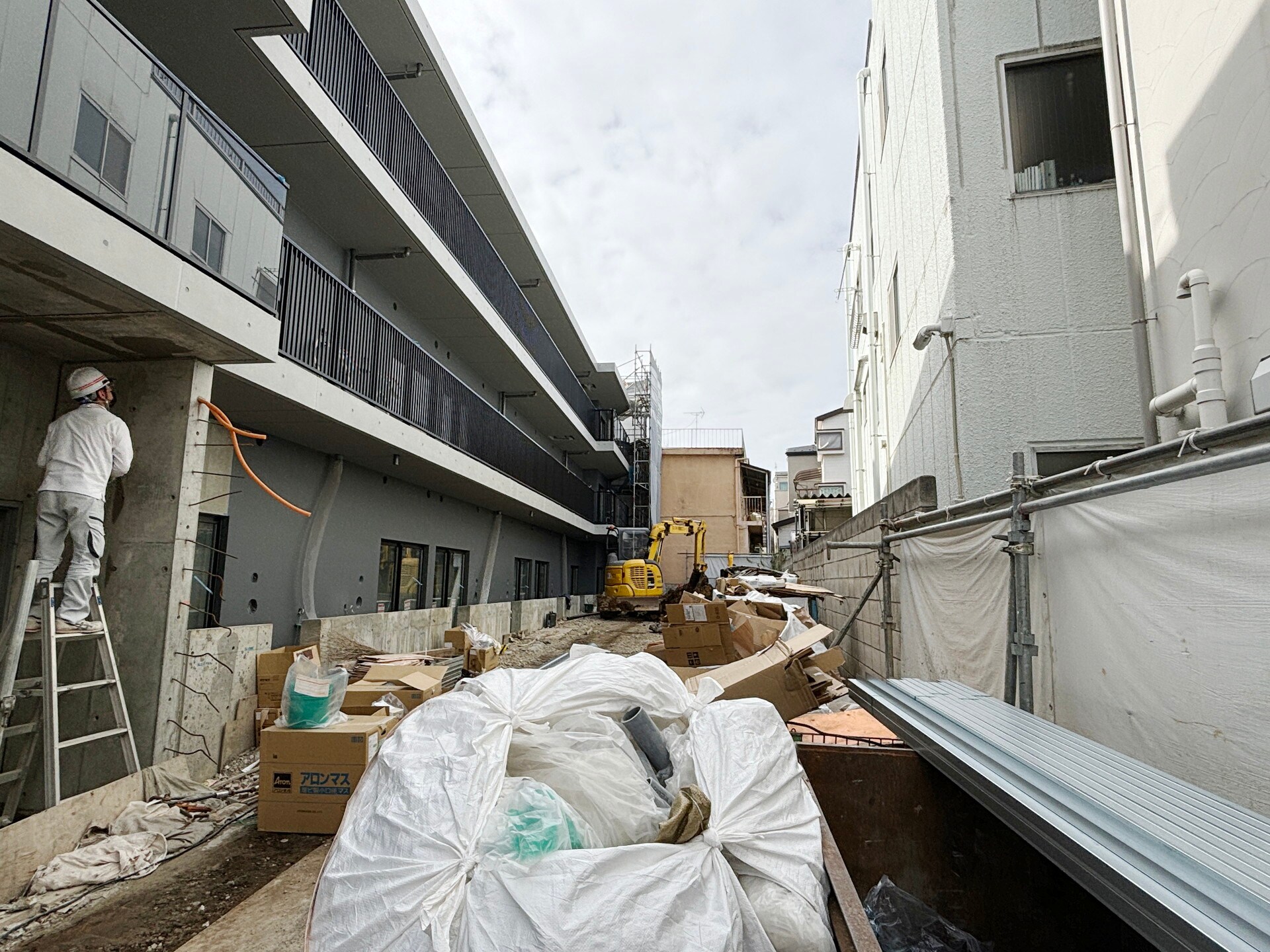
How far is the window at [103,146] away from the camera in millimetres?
4164

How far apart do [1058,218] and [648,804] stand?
20.3 ft

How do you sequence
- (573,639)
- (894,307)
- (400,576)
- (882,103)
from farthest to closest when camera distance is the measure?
(573,639)
(400,576)
(882,103)
(894,307)

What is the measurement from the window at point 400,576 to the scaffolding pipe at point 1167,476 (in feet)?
31.6

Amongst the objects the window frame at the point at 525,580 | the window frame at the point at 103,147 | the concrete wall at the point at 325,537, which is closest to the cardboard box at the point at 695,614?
the concrete wall at the point at 325,537

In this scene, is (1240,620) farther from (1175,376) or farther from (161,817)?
(161,817)

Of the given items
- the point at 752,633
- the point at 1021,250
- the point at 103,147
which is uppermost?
the point at 1021,250

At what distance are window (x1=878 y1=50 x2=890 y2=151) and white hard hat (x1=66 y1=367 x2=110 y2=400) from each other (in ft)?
31.4

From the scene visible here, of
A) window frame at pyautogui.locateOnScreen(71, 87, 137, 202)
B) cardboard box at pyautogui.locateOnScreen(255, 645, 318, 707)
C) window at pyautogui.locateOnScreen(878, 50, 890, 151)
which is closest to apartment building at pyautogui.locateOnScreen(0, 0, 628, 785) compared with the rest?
window frame at pyautogui.locateOnScreen(71, 87, 137, 202)

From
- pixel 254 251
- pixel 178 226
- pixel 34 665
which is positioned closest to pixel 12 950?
pixel 34 665

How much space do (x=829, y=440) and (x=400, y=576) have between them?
29147 millimetres

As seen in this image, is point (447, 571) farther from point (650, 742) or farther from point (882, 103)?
point (650, 742)

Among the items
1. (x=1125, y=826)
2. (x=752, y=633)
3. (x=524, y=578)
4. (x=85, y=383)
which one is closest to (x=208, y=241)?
(x=85, y=383)

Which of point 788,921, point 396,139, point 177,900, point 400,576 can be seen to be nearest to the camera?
point 788,921

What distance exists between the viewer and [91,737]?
4324 mm
